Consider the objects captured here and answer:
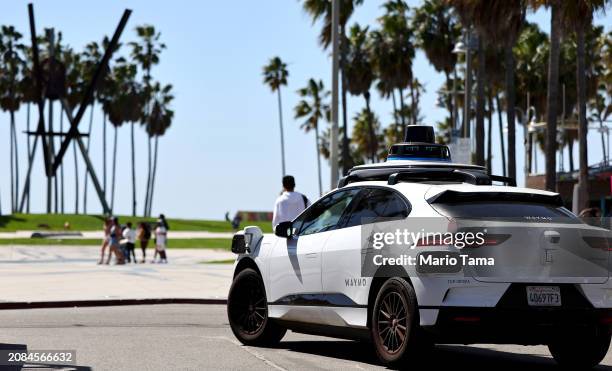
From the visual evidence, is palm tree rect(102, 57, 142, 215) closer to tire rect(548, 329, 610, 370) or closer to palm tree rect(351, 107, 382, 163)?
palm tree rect(351, 107, 382, 163)

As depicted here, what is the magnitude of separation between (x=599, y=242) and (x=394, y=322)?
1.88m

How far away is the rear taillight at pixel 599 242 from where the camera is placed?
32.9 feet

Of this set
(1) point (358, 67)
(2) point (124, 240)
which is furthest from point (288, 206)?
(1) point (358, 67)

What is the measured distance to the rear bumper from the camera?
9.70m

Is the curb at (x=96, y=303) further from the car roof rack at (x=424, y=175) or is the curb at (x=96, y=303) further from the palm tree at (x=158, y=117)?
the palm tree at (x=158, y=117)

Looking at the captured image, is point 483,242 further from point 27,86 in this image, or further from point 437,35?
point 27,86

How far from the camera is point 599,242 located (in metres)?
10.1

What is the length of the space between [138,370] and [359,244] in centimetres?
229

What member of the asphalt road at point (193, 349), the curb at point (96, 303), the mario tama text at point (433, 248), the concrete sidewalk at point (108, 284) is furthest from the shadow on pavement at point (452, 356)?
the concrete sidewalk at point (108, 284)

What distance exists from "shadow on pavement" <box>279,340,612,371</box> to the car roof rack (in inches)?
66.3

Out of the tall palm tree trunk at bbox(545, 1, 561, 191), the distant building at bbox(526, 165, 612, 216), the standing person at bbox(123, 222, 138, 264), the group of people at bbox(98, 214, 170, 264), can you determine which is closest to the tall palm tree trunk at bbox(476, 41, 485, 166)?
the tall palm tree trunk at bbox(545, 1, 561, 191)

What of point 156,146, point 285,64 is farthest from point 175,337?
point 156,146

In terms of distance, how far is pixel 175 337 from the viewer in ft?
44.5

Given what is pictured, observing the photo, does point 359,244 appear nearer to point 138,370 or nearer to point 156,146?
point 138,370
